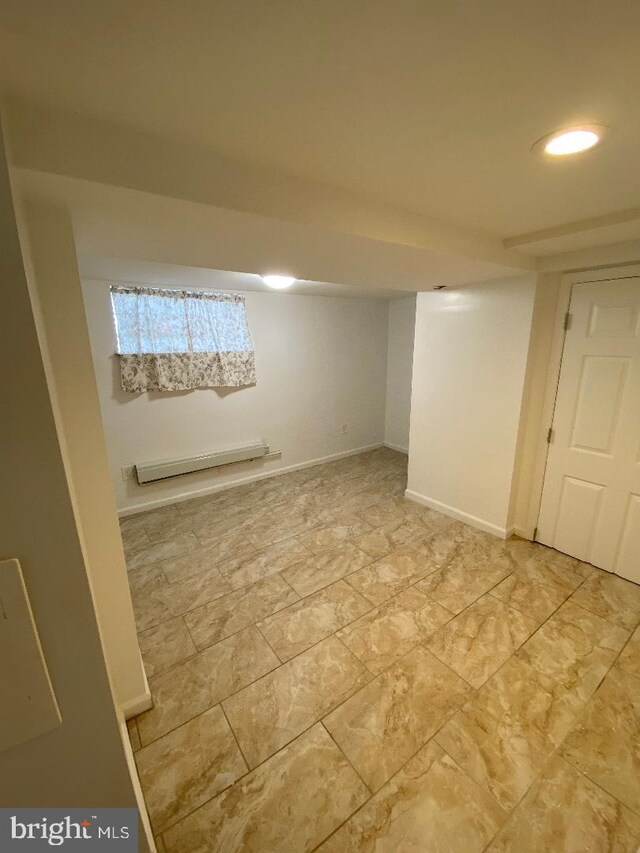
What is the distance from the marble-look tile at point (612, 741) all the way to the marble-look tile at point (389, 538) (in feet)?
4.35

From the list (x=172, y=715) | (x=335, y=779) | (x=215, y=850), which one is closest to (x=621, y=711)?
(x=335, y=779)

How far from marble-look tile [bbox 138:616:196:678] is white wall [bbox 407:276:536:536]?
2.32 m

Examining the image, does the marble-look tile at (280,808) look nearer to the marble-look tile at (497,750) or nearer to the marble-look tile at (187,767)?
the marble-look tile at (187,767)

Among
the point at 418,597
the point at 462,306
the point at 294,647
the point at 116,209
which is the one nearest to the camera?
Answer: the point at 116,209

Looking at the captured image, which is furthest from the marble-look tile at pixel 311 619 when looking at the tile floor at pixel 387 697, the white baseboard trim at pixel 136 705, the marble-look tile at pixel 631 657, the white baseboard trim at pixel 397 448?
the white baseboard trim at pixel 397 448

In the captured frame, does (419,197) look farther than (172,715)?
No

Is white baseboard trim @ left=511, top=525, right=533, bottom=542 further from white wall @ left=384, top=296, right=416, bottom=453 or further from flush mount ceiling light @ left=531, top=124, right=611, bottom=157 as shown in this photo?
flush mount ceiling light @ left=531, top=124, right=611, bottom=157

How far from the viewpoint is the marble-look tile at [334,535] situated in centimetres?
270

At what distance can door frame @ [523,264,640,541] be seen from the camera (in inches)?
80.5

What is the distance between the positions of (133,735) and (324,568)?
52.6 inches

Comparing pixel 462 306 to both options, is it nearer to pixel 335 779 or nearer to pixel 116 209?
pixel 116 209

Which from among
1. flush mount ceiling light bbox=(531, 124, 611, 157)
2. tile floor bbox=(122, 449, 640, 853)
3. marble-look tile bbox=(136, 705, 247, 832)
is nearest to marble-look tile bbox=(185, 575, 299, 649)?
tile floor bbox=(122, 449, 640, 853)

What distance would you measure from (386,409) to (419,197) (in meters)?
3.90

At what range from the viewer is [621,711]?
4.81ft
